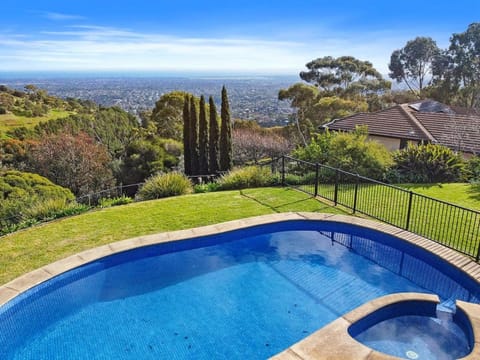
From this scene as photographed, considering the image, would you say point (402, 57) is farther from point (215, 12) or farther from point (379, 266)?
point (379, 266)

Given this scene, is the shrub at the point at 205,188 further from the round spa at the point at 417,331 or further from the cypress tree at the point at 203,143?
the round spa at the point at 417,331

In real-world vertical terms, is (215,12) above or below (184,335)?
above

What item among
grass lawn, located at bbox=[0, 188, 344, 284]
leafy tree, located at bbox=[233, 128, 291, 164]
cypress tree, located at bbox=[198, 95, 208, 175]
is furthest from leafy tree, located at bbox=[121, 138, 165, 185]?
grass lawn, located at bbox=[0, 188, 344, 284]

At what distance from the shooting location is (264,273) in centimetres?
718

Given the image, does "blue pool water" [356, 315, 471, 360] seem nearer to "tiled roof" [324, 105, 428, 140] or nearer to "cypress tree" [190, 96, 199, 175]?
"tiled roof" [324, 105, 428, 140]

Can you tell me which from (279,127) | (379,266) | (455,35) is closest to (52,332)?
(379,266)

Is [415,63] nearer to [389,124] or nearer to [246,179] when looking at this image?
[389,124]

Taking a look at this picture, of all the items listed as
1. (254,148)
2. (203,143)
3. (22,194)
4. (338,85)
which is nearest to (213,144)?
(203,143)

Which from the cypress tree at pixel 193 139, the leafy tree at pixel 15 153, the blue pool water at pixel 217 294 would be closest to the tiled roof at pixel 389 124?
the cypress tree at pixel 193 139

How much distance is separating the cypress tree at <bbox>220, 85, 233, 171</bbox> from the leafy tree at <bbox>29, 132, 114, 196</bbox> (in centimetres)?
656

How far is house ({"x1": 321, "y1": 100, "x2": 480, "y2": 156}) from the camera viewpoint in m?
16.0

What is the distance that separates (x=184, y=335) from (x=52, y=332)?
2.13 meters

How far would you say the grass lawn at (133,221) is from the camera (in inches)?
283

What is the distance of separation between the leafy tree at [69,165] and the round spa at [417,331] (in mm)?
15361
